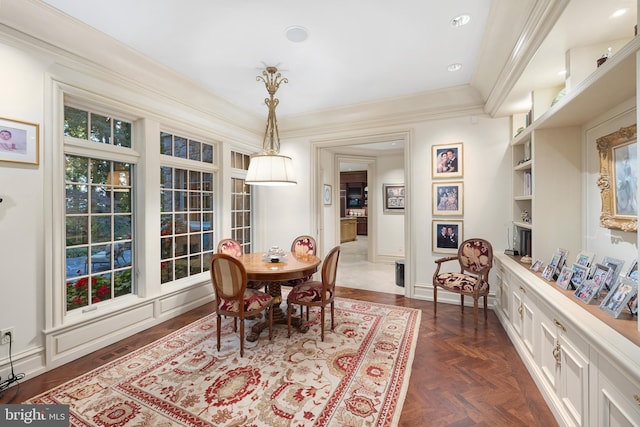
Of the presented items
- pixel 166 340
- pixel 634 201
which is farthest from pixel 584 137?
pixel 166 340

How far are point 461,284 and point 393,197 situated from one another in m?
3.94

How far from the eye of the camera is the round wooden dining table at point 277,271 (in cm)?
271

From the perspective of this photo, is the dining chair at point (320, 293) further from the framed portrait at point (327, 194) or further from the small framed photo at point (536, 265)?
the framed portrait at point (327, 194)

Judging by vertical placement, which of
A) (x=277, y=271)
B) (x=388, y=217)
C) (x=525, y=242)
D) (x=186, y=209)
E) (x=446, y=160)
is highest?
(x=446, y=160)

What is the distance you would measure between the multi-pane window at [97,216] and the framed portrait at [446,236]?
13.1ft

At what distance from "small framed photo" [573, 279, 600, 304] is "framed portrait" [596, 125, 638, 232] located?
44cm

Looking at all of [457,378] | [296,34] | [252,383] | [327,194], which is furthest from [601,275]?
[327,194]

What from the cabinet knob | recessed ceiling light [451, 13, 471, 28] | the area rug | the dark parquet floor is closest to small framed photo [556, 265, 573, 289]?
the cabinet knob

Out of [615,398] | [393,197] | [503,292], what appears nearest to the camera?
[615,398]

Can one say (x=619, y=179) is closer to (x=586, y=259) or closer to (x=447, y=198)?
(x=586, y=259)

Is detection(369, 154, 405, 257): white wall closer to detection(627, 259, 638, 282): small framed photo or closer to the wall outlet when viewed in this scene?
detection(627, 259, 638, 282): small framed photo

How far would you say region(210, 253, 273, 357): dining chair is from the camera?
2490 mm

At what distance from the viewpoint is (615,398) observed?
123 cm

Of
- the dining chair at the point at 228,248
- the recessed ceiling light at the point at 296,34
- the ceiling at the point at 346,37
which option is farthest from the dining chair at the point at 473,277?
the recessed ceiling light at the point at 296,34
